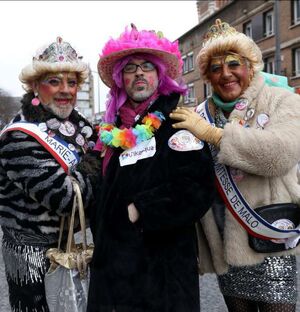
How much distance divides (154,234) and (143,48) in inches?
35.4

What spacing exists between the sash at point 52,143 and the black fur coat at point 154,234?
303 mm

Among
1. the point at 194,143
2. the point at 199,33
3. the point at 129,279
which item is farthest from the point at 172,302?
the point at 199,33

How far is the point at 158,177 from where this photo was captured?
1.92 m

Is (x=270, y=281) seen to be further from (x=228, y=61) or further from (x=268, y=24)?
(x=268, y=24)

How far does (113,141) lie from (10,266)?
874 millimetres

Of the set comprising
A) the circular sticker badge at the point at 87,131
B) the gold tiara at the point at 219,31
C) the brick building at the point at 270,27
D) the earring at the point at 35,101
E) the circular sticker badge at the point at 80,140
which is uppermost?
the brick building at the point at 270,27

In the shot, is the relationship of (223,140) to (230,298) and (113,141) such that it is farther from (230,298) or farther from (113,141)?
(230,298)

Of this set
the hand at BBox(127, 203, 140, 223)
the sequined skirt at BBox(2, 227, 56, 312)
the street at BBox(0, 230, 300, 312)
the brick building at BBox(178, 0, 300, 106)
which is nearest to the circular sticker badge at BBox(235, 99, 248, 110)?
the hand at BBox(127, 203, 140, 223)

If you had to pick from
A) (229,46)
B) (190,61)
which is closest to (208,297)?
(229,46)

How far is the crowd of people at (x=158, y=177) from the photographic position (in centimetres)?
192

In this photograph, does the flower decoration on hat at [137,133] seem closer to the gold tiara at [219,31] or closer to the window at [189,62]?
the gold tiara at [219,31]

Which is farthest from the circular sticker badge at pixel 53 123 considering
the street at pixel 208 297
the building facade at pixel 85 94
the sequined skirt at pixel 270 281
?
the street at pixel 208 297

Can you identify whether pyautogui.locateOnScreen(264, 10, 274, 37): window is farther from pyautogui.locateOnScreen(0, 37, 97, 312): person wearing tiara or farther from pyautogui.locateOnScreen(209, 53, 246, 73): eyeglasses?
pyautogui.locateOnScreen(0, 37, 97, 312): person wearing tiara

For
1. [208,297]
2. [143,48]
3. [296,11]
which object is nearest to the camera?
[143,48]
